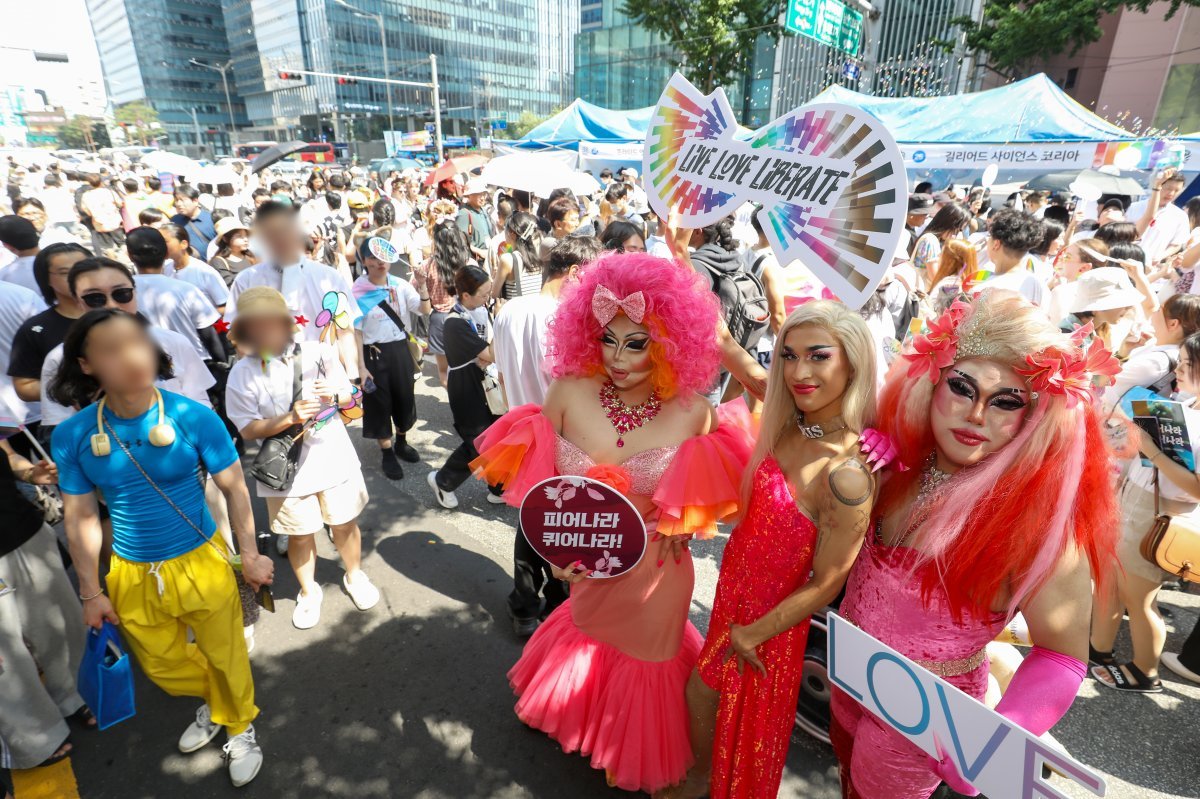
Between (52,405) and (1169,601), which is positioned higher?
(52,405)

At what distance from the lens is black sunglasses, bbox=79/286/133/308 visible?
115 inches

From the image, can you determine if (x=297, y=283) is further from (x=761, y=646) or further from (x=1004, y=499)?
(x=1004, y=499)

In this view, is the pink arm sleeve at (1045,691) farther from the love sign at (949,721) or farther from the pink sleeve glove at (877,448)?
the pink sleeve glove at (877,448)

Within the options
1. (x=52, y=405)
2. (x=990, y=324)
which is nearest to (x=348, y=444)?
(x=52, y=405)

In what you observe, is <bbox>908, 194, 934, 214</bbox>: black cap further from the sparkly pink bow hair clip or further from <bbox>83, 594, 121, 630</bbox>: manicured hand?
<bbox>83, 594, 121, 630</bbox>: manicured hand

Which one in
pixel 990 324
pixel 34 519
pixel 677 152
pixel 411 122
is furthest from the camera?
pixel 411 122

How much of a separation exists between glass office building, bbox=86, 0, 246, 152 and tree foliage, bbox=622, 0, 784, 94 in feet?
315

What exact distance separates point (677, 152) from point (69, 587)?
3332mm

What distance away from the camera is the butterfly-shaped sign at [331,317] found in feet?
10.5

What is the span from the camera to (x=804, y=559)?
5.86ft

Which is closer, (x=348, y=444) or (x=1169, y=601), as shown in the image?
(x=348, y=444)

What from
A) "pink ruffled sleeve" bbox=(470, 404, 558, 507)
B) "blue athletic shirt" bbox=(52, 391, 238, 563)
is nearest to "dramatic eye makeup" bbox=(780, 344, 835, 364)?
"pink ruffled sleeve" bbox=(470, 404, 558, 507)

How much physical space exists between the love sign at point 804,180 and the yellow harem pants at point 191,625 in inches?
101

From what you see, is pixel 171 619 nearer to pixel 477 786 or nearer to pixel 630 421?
pixel 477 786
